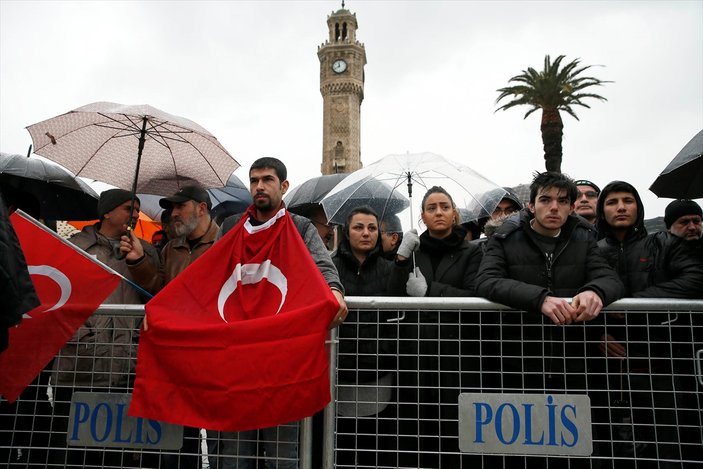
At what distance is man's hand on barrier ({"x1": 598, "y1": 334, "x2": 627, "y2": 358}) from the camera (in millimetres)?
2846

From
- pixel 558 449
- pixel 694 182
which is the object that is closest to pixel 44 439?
pixel 558 449

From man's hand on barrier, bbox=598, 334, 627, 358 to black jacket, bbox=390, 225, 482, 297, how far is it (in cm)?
89

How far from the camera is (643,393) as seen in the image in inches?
115

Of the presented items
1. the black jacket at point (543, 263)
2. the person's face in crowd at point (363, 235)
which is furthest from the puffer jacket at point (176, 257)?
the black jacket at point (543, 263)

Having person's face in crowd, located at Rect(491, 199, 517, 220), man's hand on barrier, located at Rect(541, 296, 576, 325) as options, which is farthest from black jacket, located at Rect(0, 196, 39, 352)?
person's face in crowd, located at Rect(491, 199, 517, 220)

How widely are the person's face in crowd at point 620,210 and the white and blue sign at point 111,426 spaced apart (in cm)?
315

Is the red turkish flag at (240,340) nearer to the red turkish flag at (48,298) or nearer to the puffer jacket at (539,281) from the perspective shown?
the red turkish flag at (48,298)

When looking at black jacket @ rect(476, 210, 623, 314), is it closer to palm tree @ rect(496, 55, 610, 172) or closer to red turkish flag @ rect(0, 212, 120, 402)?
red turkish flag @ rect(0, 212, 120, 402)

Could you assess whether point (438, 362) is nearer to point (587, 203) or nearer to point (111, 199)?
point (587, 203)

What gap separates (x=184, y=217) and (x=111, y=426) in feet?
5.67

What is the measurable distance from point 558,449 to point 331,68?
73509 mm

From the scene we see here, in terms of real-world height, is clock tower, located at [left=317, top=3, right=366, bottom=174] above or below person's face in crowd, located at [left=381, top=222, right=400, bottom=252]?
above

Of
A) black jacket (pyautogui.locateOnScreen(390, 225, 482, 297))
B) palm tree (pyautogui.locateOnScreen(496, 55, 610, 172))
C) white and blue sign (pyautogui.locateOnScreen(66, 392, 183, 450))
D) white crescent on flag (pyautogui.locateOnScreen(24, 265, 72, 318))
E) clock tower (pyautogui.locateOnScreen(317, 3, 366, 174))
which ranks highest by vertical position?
clock tower (pyautogui.locateOnScreen(317, 3, 366, 174))

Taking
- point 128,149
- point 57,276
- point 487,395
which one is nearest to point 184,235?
point 128,149
